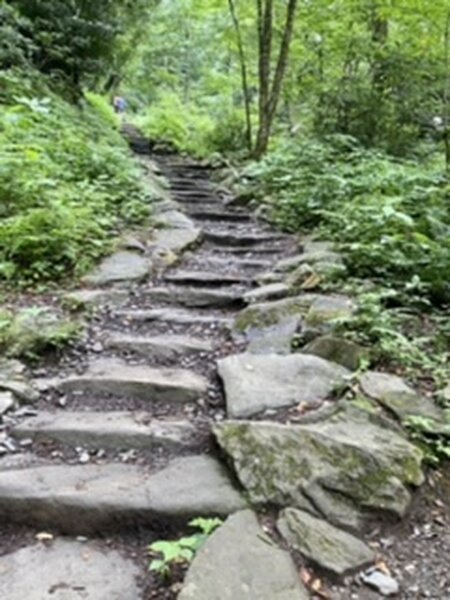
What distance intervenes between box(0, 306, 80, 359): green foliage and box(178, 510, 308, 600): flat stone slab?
184 cm

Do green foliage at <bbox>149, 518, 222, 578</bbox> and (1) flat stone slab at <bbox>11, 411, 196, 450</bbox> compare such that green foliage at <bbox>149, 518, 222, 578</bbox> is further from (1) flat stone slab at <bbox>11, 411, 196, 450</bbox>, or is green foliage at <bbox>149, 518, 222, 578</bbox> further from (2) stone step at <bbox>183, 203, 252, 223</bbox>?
(2) stone step at <bbox>183, 203, 252, 223</bbox>

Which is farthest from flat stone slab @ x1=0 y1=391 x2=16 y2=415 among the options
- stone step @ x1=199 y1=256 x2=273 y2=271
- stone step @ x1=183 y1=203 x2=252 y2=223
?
stone step @ x1=183 y1=203 x2=252 y2=223

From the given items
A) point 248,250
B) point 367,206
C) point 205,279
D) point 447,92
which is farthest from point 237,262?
point 447,92

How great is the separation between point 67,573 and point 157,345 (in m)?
1.81

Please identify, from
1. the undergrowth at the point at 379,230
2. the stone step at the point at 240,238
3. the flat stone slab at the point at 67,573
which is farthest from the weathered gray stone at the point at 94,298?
the flat stone slab at the point at 67,573

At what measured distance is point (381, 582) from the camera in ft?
6.82

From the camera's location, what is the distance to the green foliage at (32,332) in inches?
138

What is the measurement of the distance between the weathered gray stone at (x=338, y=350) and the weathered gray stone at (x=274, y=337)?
0.19m

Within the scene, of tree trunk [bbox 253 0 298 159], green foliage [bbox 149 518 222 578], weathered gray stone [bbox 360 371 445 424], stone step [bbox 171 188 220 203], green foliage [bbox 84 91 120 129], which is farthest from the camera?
green foliage [bbox 84 91 120 129]

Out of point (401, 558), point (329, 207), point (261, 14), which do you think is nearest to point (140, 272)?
point (329, 207)

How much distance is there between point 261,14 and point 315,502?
31.5ft

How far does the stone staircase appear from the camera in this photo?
212cm

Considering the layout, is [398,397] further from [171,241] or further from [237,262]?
[171,241]

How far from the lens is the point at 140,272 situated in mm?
5020
